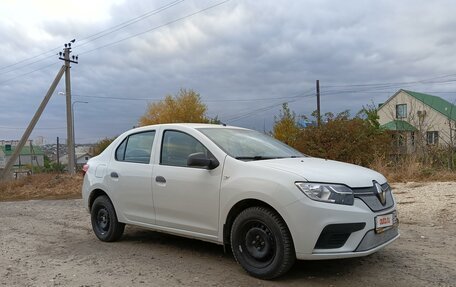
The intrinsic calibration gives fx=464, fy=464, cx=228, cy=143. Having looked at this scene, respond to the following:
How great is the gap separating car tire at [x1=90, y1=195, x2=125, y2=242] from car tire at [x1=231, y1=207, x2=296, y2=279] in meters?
2.37

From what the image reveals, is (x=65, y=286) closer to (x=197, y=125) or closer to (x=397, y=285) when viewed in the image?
(x=197, y=125)

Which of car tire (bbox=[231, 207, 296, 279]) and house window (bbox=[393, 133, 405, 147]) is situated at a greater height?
house window (bbox=[393, 133, 405, 147])

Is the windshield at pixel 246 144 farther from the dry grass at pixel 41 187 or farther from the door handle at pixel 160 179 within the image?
the dry grass at pixel 41 187

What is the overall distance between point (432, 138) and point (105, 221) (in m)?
12.1

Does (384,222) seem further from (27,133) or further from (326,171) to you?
(27,133)

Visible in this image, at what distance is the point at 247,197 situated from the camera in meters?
4.82

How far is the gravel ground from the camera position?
479 centimetres

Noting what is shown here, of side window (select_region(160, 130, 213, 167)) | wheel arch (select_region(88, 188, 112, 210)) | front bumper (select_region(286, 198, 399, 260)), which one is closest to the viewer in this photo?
front bumper (select_region(286, 198, 399, 260))

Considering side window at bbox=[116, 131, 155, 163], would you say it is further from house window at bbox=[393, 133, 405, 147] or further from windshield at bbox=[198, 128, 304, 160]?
house window at bbox=[393, 133, 405, 147]

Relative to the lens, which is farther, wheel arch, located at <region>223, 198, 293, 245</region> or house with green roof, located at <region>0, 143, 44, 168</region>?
house with green roof, located at <region>0, 143, 44, 168</region>

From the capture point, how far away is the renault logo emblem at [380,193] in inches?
187

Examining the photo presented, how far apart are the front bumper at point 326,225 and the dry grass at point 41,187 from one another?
1276 centimetres

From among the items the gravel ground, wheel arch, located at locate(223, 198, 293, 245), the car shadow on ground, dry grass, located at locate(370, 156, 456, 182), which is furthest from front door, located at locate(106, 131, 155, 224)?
dry grass, located at locate(370, 156, 456, 182)

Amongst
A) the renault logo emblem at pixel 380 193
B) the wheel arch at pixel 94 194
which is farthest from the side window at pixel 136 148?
the renault logo emblem at pixel 380 193
